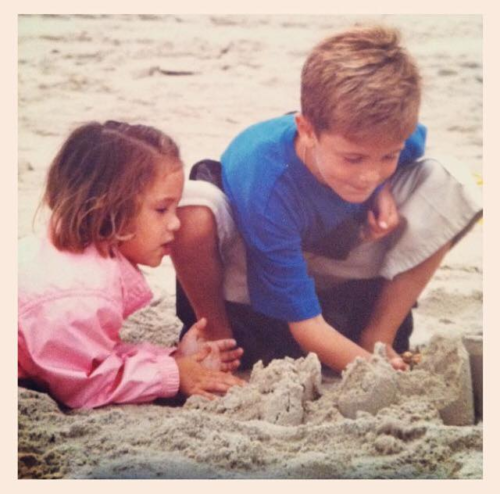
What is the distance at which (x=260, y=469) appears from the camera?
1.87 metres

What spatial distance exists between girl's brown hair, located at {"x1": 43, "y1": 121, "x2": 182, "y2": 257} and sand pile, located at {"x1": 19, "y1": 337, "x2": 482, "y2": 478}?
343mm

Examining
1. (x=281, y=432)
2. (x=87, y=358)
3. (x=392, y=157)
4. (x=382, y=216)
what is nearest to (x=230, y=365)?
(x=281, y=432)

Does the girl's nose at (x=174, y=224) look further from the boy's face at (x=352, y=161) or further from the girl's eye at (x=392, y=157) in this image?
the girl's eye at (x=392, y=157)

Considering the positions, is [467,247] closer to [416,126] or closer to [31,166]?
[416,126]

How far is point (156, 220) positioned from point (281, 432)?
493mm

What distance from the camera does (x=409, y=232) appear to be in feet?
6.45

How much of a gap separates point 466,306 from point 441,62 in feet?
1.70

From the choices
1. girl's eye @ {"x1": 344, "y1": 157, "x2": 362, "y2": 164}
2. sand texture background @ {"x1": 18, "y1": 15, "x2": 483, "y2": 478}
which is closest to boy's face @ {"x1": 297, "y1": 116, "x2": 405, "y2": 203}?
girl's eye @ {"x1": 344, "y1": 157, "x2": 362, "y2": 164}

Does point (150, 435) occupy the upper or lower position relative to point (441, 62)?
lower

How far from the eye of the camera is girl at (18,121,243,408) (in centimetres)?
186

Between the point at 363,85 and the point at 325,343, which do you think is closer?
the point at 363,85

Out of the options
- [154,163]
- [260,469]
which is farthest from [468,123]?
[260,469]

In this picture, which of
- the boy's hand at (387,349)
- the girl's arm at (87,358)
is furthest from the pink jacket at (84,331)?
the boy's hand at (387,349)

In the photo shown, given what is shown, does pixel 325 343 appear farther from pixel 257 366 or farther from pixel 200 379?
pixel 200 379
